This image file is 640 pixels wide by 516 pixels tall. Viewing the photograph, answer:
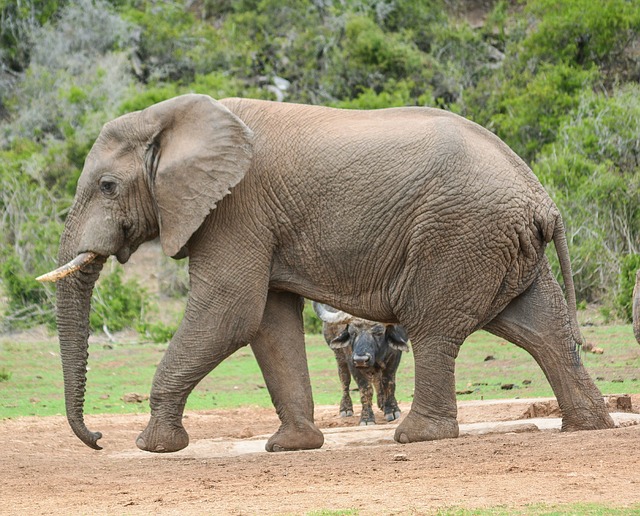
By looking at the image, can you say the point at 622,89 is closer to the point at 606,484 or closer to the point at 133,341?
the point at 133,341

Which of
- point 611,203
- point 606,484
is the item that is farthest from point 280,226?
point 611,203

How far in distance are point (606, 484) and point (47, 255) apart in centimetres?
1798

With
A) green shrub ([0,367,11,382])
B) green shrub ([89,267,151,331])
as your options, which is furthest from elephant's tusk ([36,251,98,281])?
green shrub ([89,267,151,331])

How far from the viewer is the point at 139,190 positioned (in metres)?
9.78

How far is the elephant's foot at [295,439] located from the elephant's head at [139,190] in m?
1.47

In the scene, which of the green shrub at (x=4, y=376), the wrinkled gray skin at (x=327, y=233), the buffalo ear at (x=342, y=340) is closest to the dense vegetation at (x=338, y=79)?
the green shrub at (x=4, y=376)

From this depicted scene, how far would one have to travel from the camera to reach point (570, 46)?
107 feet

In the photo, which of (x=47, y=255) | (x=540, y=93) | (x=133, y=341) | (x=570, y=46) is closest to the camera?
(x=133, y=341)

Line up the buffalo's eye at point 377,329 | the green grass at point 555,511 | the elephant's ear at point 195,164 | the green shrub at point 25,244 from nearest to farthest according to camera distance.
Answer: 1. the green grass at point 555,511
2. the elephant's ear at point 195,164
3. the buffalo's eye at point 377,329
4. the green shrub at point 25,244

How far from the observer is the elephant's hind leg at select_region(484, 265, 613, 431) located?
32.4 feet

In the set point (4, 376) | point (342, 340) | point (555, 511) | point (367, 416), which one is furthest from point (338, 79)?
point (555, 511)

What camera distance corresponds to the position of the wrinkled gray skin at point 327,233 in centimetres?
947

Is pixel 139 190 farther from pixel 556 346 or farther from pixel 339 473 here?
pixel 556 346

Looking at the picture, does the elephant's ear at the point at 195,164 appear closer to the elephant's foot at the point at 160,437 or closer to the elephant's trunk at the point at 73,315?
the elephant's trunk at the point at 73,315
